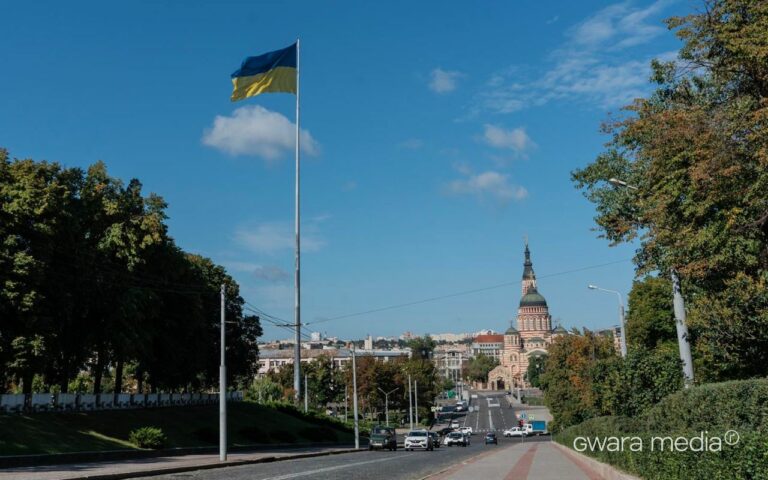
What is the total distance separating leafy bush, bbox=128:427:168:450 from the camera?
37406 millimetres

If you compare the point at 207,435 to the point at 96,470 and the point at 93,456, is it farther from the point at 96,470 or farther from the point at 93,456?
the point at 96,470

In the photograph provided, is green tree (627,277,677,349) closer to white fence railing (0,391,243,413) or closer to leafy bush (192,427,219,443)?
leafy bush (192,427,219,443)

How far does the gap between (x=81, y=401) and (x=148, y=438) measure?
1045 centimetres

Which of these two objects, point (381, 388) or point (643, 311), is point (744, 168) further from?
point (381, 388)

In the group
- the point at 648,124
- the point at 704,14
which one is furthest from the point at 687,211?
the point at 704,14

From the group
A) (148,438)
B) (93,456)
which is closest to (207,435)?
(148,438)

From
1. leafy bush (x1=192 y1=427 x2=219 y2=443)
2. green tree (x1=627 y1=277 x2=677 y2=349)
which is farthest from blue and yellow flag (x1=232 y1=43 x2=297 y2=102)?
green tree (x1=627 y1=277 x2=677 y2=349)

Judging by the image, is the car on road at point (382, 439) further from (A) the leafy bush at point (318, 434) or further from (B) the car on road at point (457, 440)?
(B) the car on road at point (457, 440)

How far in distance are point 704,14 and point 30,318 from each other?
3349 centimetres

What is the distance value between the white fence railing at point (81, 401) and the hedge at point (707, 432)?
32.1m

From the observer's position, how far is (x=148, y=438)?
37.5 metres

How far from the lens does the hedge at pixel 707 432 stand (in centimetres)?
978

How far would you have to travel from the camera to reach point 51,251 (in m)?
38.5

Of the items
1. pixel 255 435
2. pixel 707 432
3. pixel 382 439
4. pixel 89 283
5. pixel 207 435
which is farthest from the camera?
pixel 255 435
